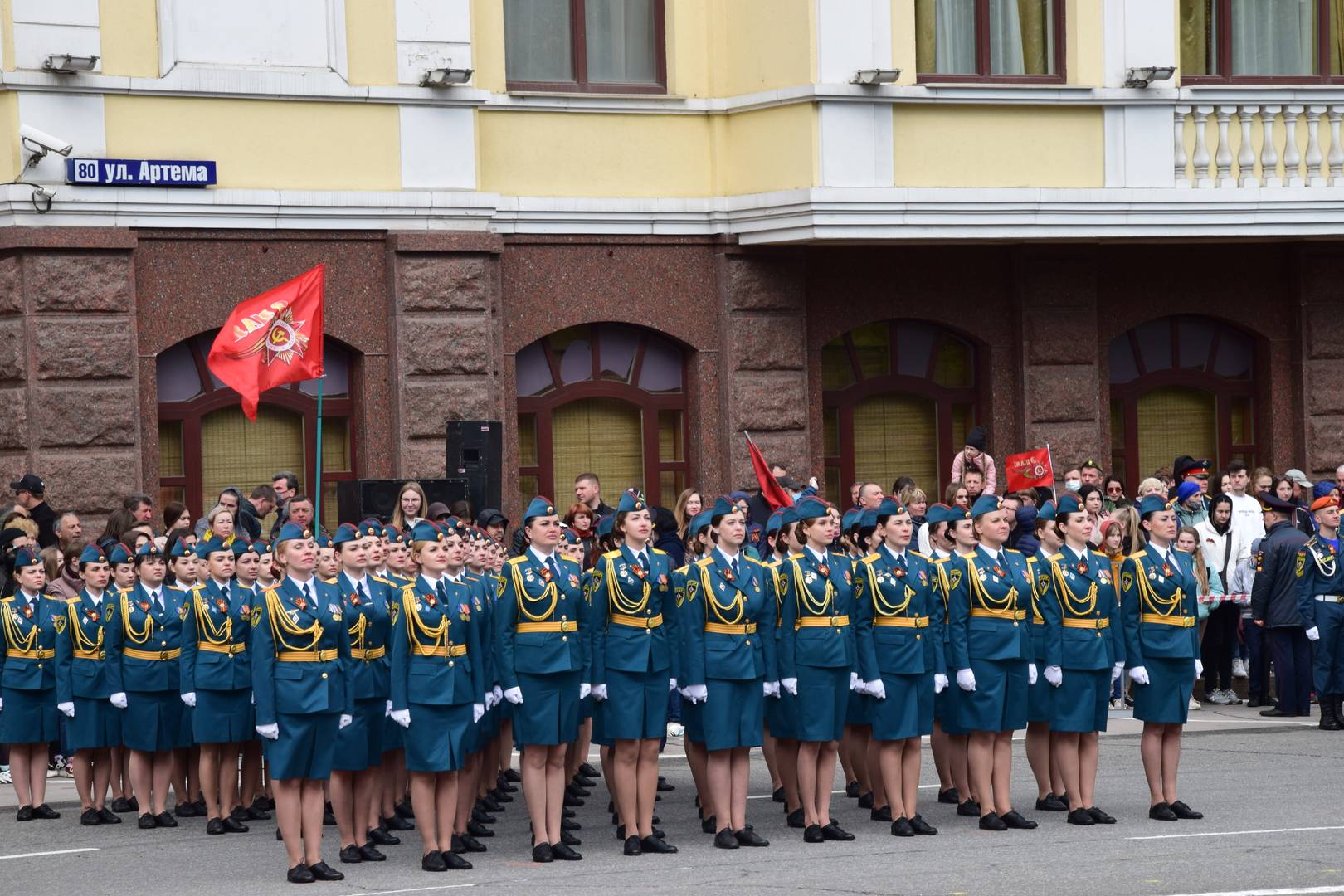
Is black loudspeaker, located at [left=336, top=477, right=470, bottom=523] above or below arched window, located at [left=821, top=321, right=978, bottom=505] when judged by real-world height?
below

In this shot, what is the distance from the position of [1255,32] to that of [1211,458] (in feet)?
14.2

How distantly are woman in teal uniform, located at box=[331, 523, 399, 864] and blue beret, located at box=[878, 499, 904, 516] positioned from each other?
289cm

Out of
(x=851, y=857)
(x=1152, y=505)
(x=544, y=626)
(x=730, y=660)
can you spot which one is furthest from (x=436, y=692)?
(x=1152, y=505)

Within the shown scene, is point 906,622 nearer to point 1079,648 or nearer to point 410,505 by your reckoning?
point 1079,648

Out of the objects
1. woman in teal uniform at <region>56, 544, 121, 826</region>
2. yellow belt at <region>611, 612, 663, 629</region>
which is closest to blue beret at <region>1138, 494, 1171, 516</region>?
yellow belt at <region>611, 612, 663, 629</region>

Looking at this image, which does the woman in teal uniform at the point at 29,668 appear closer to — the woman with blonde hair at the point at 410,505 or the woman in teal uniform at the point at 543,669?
the woman with blonde hair at the point at 410,505

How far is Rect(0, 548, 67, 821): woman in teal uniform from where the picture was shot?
14.4 meters

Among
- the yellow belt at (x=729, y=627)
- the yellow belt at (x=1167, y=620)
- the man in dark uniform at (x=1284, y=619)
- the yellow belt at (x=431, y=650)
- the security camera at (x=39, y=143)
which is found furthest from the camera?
the security camera at (x=39, y=143)

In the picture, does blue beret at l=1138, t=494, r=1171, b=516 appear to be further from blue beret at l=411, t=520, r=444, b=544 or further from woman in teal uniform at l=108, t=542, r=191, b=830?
woman in teal uniform at l=108, t=542, r=191, b=830

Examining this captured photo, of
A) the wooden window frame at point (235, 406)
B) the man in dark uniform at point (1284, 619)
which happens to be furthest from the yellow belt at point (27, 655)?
the man in dark uniform at point (1284, 619)

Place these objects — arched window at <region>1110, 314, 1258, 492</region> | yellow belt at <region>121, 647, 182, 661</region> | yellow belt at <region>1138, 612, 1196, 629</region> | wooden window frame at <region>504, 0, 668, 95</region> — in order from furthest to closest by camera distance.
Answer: arched window at <region>1110, 314, 1258, 492</region>
wooden window frame at <region>504, 0, 668, 95</region>
yellow belt at <region>121, 647, 182, 661</region>
yellow belt at <region>1138, 612, 1196, 629</region>

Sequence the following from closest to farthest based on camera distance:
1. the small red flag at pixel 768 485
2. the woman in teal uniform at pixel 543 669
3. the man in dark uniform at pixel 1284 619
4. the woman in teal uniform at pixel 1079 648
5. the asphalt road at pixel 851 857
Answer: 1. the asphalt road at pixel 851 857
2. the woman in teal uniform at pixel 543 669
3. the woman in teal uniform at pixel 1079 648
4. the small red flag at pixel 768 485
5. the man in dark uniform at pixel 1284 619

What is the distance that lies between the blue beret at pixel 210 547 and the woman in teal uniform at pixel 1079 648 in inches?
190

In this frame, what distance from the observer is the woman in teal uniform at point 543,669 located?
489 inches
